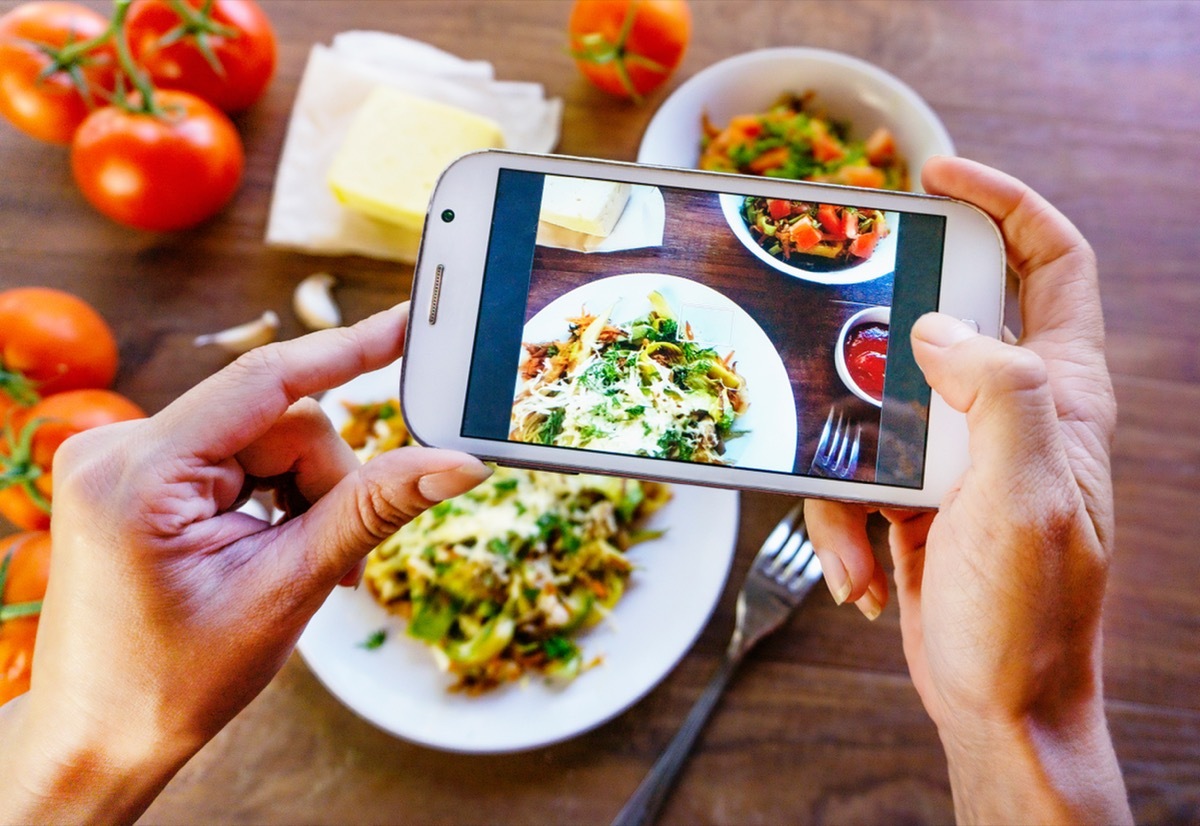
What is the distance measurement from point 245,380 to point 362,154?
0.54 meters

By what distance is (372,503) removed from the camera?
64 centimetres

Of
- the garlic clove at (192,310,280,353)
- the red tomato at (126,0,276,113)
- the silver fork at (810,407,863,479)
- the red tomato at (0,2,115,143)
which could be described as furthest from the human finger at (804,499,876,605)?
the red tomato at (0,2,115,143)

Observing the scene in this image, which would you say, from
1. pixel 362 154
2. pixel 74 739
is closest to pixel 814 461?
pixel 74 739

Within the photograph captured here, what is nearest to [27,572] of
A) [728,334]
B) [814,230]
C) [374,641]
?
[374,641]

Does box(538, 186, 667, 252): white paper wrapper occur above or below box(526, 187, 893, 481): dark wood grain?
above

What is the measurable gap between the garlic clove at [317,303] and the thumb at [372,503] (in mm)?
470

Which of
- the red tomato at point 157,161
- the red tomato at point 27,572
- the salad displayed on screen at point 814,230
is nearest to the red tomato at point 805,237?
the salad displayed on screen at point 814,230

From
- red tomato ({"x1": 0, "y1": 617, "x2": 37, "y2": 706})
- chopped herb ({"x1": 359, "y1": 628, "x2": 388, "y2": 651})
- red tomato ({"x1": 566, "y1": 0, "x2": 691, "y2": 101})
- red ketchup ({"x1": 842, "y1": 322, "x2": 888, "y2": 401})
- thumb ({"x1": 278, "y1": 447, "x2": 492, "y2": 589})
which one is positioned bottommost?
red tomato ({"x1": 0, "y1": 617, "x2": 37, "y2": 706})

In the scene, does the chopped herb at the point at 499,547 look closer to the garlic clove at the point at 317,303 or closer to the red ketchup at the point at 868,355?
the garlic clove at the point at 317,303

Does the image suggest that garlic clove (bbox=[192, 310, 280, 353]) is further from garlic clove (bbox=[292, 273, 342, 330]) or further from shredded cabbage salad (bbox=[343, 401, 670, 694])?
shredded cabbage salad (bbox=[343, 401, 670, 694])

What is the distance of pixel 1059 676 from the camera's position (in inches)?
27.3

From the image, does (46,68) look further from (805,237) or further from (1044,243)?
(1044,243)

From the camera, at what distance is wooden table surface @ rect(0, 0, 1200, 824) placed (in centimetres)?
99

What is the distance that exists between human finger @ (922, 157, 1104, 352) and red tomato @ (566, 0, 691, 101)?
445 mm
